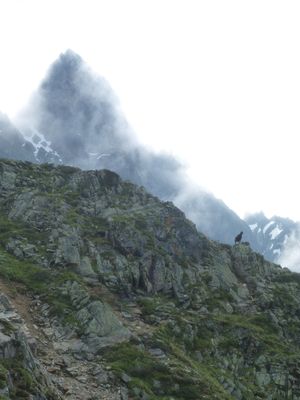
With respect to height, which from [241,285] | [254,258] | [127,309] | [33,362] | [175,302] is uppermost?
[254,258]

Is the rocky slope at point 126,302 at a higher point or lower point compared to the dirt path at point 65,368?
higher

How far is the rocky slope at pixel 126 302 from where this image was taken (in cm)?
4706

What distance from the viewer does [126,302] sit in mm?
70625

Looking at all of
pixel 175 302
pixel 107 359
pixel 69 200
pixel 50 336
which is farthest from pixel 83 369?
pixel 69 200

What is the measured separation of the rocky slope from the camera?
154 feet

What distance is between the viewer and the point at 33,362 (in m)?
37.9

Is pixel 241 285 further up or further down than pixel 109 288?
further up

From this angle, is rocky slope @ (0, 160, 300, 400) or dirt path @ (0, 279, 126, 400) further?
rocky slope @ (0, 160, 300, 400)

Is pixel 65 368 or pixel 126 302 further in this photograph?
pixel 126 302

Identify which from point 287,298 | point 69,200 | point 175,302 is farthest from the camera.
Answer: point 69,200

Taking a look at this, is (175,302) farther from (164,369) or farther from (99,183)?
(99,183)

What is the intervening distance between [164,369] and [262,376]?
19137 millimetres

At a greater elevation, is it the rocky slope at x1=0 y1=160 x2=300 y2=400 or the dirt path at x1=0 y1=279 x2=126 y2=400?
the rocky slope at x1=0 y1=160 x2=300 y2=400

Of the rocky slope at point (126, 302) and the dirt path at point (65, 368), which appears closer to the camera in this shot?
the dirt path at point (65, 368)
